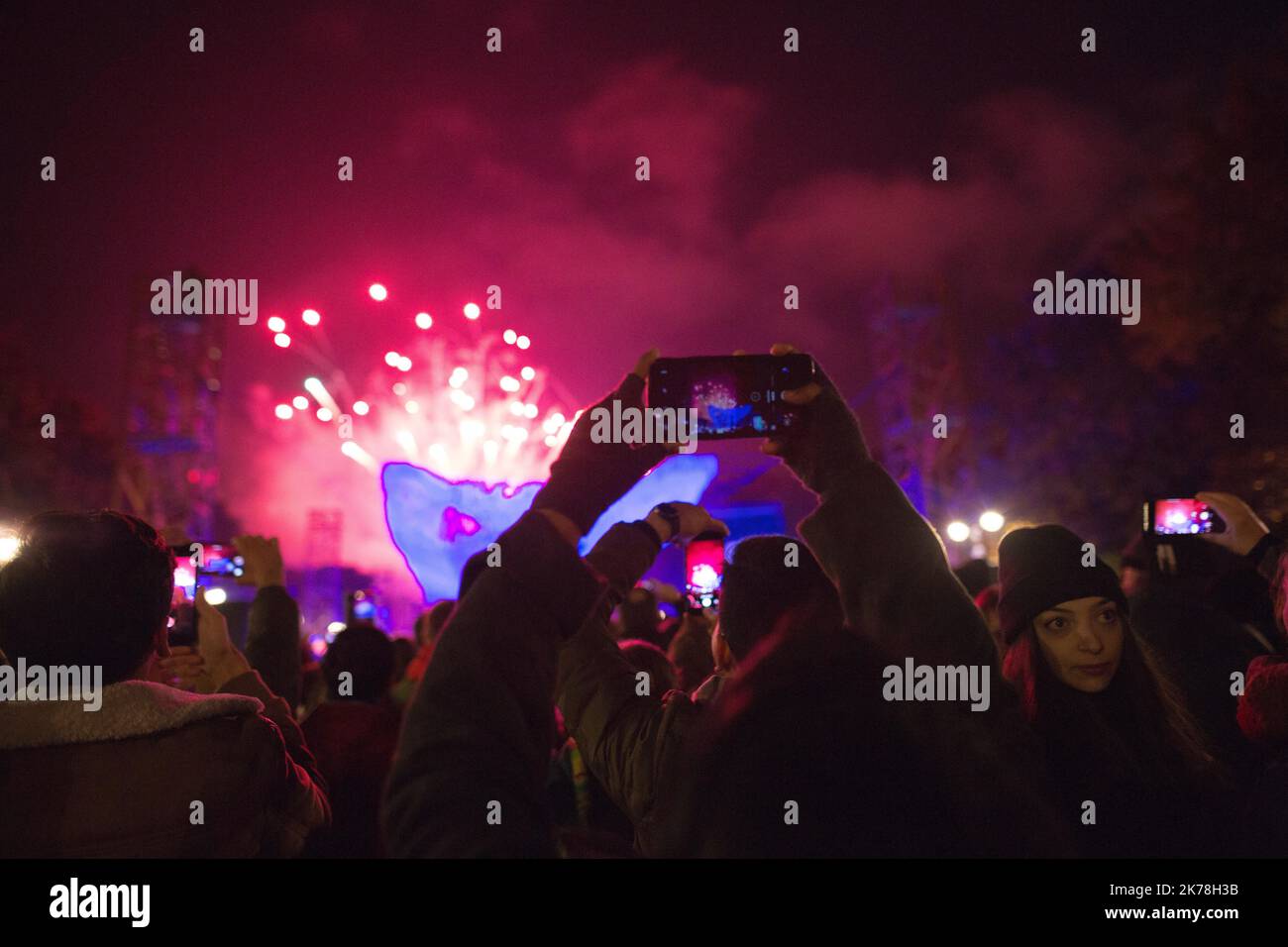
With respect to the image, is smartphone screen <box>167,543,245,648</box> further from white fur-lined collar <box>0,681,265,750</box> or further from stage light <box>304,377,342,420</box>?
stage light <box>304,377,342,420</box>

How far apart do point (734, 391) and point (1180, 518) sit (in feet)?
9.11

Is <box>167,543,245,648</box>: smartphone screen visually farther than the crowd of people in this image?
Yes

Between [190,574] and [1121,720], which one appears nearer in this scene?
[1121,720]

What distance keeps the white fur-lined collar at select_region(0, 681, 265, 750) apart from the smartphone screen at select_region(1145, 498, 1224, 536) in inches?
144

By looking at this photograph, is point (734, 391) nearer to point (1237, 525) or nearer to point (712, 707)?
point (712, 707)

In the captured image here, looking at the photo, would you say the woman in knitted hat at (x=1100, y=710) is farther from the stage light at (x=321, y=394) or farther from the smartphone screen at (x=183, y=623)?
the stage light at (x=321, y=394)

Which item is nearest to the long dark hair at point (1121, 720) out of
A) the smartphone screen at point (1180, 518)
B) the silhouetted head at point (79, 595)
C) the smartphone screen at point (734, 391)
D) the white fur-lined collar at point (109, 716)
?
the smartphone screen at point (1180, 518)

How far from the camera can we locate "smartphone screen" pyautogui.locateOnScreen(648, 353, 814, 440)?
6.44 ft

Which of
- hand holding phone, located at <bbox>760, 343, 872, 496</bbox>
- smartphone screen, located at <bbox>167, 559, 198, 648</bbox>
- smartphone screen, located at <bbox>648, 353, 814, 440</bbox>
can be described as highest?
smartphone screen, located at <bbox>648, 353, 814, 440</bbox>

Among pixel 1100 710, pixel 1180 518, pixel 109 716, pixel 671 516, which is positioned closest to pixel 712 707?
pixel 671 516

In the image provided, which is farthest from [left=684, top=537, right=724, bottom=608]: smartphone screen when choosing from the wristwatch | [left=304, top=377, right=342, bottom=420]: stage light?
[left=304, top=377, right=342, bottom=420]: stage light

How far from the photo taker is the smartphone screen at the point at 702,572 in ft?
13.8

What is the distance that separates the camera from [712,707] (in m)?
1.31
